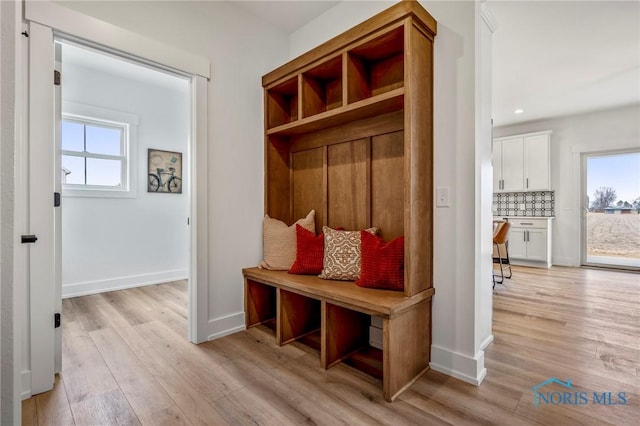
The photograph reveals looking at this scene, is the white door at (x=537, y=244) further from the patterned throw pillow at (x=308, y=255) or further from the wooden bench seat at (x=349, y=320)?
the patterned throw pillow at (x=308, y=255)

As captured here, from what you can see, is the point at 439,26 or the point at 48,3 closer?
the point at 48,3

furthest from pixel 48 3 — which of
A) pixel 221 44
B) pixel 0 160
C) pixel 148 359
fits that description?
A: pixel 148 359

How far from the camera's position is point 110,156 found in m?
4.05

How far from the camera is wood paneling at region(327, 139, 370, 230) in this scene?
2.39 m

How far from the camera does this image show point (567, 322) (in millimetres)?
2771

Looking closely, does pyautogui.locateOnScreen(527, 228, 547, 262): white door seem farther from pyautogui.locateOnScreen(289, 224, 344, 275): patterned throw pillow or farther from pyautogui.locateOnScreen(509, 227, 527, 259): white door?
pyautogui.locateOnScreen(289, 224, 344, 275): patterned throw pillow

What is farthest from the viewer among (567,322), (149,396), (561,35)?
(561,35)

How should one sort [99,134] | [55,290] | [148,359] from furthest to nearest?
1. [99,134]
2. [148,359]
3. [55,290]

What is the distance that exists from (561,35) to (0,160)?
410 cm

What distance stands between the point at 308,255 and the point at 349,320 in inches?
22.4

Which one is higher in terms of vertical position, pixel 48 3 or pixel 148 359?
pixel 48 3

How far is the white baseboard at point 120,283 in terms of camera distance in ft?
11.8

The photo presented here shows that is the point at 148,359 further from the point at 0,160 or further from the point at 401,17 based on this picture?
the point at 401,17

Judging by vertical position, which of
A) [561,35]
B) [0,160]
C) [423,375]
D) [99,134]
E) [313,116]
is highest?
[561,35]
